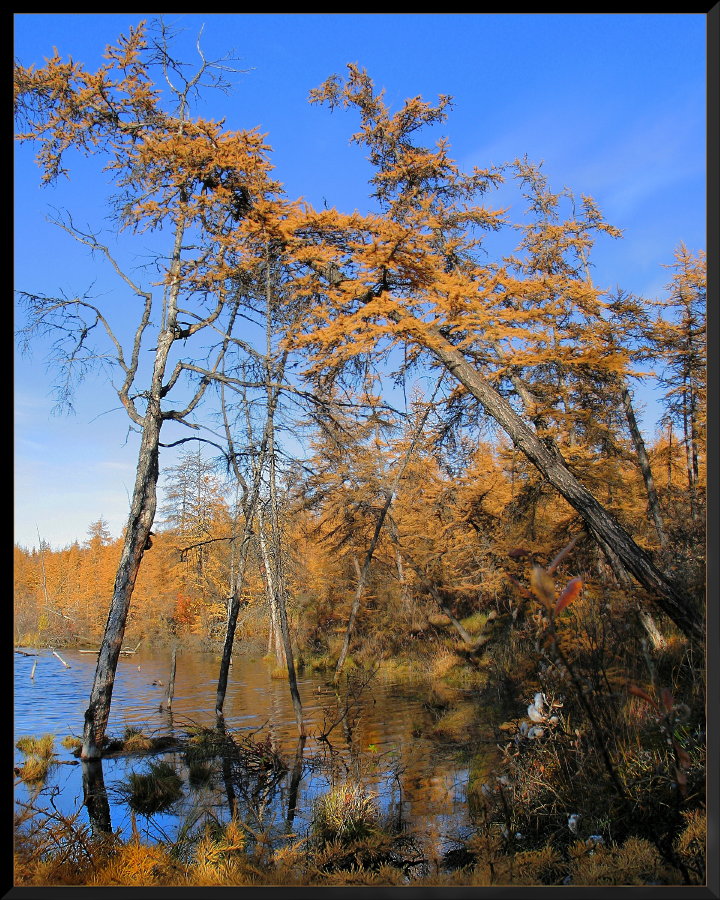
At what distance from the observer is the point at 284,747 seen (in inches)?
316

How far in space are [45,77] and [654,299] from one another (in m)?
10.5

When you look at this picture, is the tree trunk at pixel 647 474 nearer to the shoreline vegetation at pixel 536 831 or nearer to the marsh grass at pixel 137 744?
the shoreline vegetation at pixel 536 831

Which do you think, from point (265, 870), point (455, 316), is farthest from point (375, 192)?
point (265, 870)

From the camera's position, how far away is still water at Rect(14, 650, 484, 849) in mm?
5352

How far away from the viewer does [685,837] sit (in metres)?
3.28

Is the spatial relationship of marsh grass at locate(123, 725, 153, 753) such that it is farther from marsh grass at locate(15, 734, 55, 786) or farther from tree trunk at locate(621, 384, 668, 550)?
tree trunk at locate(621, 384, 668, 550)

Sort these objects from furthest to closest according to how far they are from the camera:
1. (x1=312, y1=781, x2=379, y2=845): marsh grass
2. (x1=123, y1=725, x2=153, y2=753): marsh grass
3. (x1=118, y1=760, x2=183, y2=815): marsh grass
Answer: (x1=123, y1=725, x2=153, y2=753): marsh grass, (x1=118, y1=760, x2=183, y2=815): marsh grass, (x1=312, y1=781, x2=379, y2=845): marsh grass

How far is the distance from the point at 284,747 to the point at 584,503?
4.61 metres

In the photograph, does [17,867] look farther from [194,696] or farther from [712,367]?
[194,696]

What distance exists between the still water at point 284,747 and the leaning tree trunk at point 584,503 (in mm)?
A: 2685

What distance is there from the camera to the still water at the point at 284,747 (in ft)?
17.6

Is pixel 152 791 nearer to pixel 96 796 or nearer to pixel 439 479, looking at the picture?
pixel 96 796

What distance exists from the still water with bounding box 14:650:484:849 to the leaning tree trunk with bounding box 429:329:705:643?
2.69 m

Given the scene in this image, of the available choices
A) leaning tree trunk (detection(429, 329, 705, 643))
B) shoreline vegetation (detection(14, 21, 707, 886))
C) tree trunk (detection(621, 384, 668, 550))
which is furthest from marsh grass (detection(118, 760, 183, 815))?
tree trunk (detection(621, 384, 668, 550))
